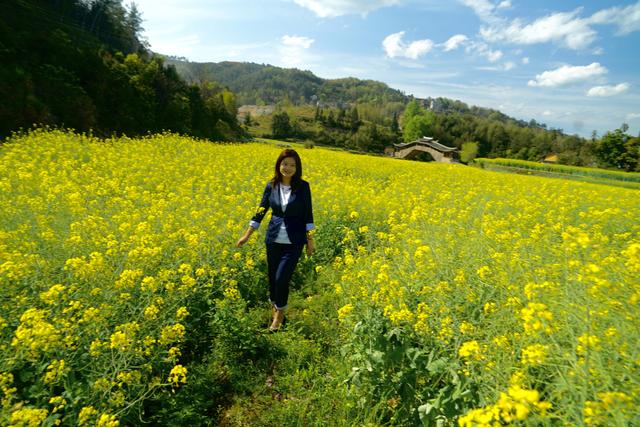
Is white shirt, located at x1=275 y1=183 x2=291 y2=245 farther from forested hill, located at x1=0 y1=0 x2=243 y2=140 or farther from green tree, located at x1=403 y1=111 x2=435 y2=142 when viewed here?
green tree, located at x1=403 y1=111 x2=435 y2=142

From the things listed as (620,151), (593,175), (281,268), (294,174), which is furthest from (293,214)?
(620,151)

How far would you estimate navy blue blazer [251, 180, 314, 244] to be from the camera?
4086 mm

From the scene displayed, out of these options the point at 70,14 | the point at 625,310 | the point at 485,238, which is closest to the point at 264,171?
the point at 485,238

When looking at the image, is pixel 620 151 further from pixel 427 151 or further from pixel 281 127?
pixel 281 127

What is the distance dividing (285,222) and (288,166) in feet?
2.37

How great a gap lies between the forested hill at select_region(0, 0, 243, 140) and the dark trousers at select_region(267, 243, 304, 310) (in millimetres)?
14953

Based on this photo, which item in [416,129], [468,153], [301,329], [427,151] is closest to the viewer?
[301,329]

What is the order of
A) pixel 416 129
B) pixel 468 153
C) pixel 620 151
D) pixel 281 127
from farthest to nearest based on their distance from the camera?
pixel 416 129, pixel 468 153, pixel 281 127, pixel 620 151

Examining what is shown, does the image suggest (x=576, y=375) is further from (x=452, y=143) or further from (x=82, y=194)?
(x=452, y=143)

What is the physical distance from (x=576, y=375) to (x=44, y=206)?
6.87 metres

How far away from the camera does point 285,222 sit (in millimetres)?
4105

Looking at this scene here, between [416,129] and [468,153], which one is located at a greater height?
[416,129]

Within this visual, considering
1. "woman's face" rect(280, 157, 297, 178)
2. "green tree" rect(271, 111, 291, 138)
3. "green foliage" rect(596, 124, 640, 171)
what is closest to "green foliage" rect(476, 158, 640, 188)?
"green foliage" rect(596, 124, 640, 171)

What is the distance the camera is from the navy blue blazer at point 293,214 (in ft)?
13.4
